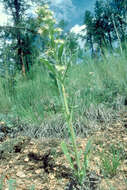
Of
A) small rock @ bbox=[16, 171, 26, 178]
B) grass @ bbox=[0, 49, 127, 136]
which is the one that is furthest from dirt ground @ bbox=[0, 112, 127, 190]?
grass @ bbox=[0, 49, 127, 136]

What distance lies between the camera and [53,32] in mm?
1339

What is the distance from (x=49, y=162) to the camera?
1519 mm

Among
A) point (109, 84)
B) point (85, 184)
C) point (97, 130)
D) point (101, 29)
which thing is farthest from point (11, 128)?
point (101, 29)

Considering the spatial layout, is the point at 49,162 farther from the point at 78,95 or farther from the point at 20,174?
the point at 78,95

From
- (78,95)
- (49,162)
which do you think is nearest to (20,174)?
(49,162)

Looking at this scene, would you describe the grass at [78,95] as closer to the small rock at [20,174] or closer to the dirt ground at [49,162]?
the dirt ground at [49,162]

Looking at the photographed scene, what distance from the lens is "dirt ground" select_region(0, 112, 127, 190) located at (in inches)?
49.9

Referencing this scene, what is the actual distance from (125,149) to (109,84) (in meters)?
1.58

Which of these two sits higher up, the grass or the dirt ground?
the grass

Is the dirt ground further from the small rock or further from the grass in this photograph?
the grass

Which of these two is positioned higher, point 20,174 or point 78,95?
point 78,95

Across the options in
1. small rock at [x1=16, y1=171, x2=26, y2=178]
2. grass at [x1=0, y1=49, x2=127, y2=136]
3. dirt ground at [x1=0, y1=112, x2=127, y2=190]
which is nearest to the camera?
dirt ground at [x1=0, y1=112, x2=127, y2=190]

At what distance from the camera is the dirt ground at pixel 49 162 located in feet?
4.16

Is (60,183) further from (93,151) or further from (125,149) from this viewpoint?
(125,149)
